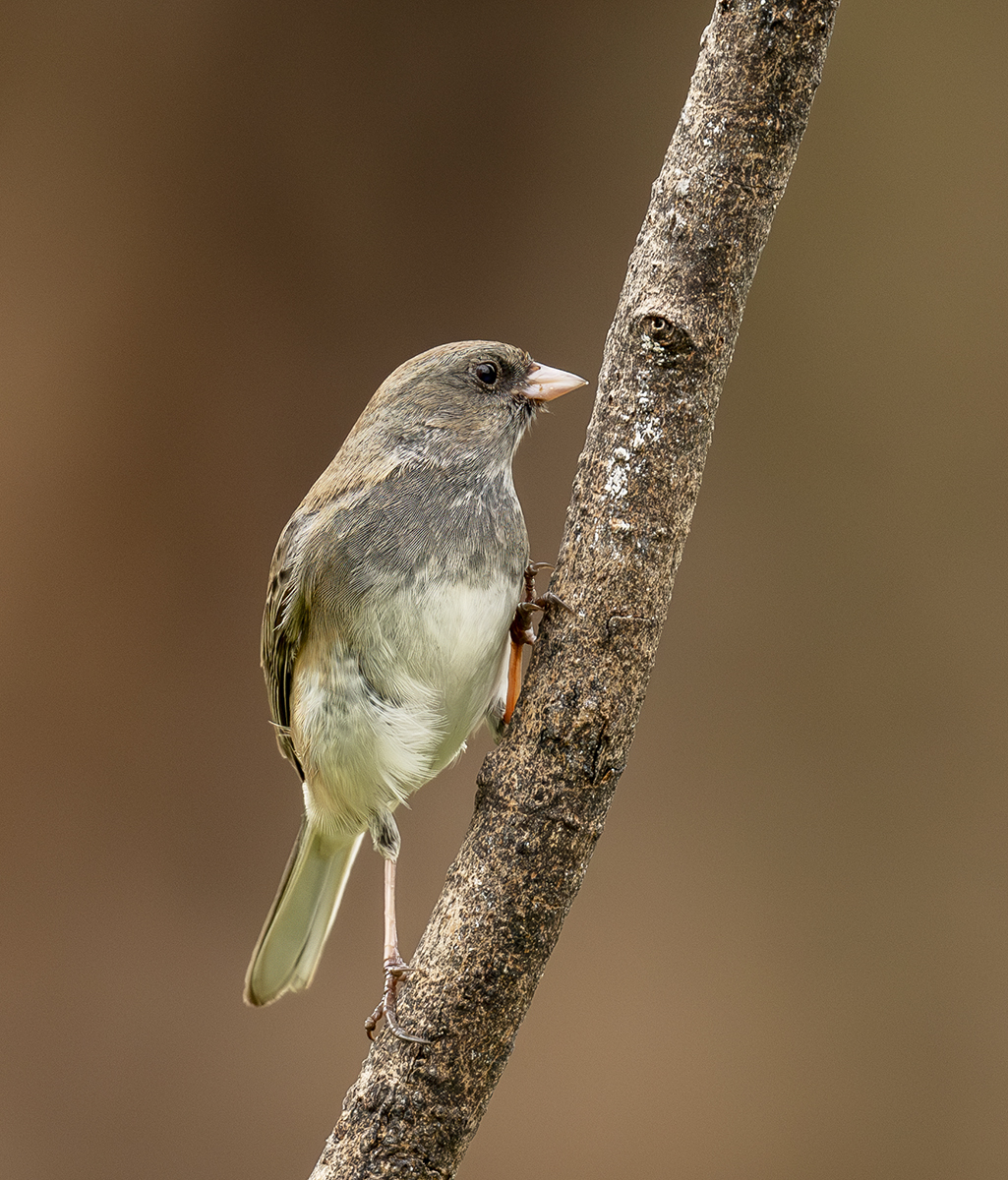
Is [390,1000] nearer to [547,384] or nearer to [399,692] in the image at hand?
[399,692]

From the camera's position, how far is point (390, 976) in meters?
1.67

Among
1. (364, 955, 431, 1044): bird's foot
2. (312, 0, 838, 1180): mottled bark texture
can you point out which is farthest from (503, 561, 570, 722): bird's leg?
(364, 955, 431, 1044): bird's foot

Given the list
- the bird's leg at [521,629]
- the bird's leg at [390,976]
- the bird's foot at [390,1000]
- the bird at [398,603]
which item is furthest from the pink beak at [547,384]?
the bird's foot at [390,1000]

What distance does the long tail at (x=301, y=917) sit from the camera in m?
1.93

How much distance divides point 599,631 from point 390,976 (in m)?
0.64

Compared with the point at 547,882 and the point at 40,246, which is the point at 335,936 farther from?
the point at 40,246

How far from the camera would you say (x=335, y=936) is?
294cm

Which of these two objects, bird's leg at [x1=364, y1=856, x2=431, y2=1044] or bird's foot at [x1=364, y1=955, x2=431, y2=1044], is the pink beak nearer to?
bird's leg at [x1=364, y1=856, x2=431, y2=1044]

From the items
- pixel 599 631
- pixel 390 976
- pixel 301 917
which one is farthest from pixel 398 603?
pixel 301 917

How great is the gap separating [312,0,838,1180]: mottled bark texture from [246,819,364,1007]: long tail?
18.3 inches

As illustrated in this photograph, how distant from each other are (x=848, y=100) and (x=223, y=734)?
2327 millimetres

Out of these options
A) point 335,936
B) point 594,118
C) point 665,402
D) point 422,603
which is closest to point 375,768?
point 422,603

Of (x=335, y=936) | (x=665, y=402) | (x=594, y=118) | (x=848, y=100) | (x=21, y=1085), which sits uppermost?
(x=848, y=100)

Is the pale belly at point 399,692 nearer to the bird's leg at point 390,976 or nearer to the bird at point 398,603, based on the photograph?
the bird at point 398,603
